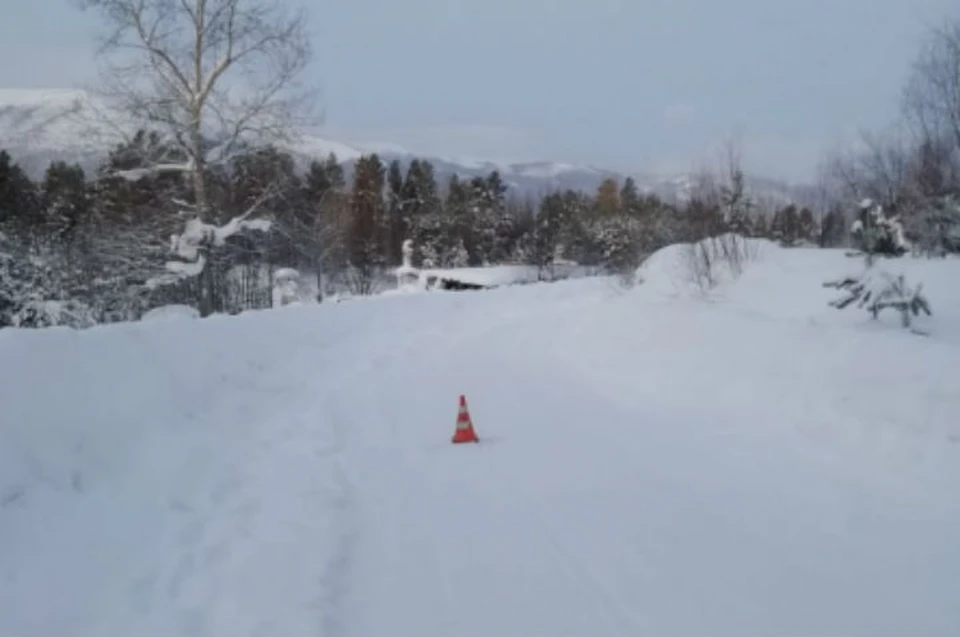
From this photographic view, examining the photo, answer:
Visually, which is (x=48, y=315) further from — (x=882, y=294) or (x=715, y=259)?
(x=715, y=259)

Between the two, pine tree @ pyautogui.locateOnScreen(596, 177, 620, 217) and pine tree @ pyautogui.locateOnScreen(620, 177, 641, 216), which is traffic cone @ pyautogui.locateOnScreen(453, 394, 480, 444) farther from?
pine tree @ pyautogui.locateOnScreen(596, 177, 620, 217)

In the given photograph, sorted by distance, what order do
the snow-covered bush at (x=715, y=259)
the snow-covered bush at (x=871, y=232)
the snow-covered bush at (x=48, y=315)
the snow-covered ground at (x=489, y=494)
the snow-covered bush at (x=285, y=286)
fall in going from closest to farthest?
the snow-covered ground at (x=489, y=494) < the snow-covered bush at (x=871, y=232) < the snow-covered bush at (x=48, y=315) < the snow-covered bush at (x=715, y=259) < the snow-covered bush at (x=285, y=286)

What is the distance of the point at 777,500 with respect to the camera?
5.38m

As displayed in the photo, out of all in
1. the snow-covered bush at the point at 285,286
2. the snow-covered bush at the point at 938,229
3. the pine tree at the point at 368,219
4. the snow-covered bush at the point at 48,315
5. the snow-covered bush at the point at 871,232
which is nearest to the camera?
the snow-covered bush at the point at 871,232

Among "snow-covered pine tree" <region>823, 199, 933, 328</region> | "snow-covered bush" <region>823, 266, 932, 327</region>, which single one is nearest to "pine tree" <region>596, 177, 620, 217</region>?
"snow-covered pine tree" <region>823, 199, 933, 328</region>

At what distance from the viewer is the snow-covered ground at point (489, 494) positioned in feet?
12.6

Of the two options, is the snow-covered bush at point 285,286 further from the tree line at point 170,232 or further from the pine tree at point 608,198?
the pine tree at point 608,198

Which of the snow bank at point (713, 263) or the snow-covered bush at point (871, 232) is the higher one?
the snow-covered bush at point (871, 232)

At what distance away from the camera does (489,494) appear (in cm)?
571

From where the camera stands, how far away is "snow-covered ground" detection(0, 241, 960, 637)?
12.6 ft

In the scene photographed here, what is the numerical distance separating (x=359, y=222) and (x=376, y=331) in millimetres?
45959

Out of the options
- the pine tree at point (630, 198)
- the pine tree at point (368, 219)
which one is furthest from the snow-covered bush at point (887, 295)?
the pine tree at point (630, 198)

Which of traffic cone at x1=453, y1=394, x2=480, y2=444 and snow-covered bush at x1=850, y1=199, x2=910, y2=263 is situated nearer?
traffic cone at x1=453, y1=394, x2=480, y2=444

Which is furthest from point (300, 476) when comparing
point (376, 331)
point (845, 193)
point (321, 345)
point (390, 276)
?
point (390, 276)
